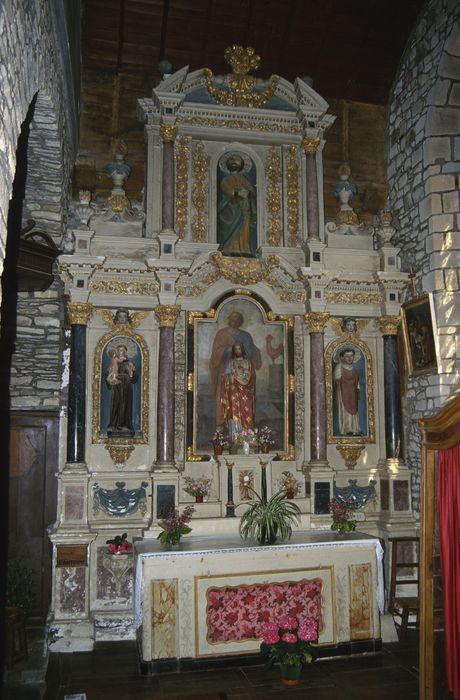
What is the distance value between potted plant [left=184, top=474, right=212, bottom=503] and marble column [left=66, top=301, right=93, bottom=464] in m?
1.24

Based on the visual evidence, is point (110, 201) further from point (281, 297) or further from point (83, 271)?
point (281, 297)

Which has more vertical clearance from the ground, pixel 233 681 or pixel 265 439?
pixel 265 439

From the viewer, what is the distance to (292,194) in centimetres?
840

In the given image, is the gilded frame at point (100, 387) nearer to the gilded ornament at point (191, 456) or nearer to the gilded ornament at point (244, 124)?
the gilded ornament at point (191, 456)

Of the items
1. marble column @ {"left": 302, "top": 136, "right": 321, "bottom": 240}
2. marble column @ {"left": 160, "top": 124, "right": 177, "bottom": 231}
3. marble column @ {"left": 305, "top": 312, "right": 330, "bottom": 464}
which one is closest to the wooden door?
marble column @ {"left": 160, "top": 124, "right": 177, "bottom": 231}

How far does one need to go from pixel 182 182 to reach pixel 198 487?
3832 mm

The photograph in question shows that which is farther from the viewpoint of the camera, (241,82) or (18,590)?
(241,82)

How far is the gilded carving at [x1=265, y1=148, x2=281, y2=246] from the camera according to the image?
8273 millimetres

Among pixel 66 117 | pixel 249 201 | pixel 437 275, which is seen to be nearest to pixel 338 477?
pixel 437 275

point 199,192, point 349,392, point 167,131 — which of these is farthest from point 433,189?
point 167,131

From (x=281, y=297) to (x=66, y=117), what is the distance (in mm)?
3301

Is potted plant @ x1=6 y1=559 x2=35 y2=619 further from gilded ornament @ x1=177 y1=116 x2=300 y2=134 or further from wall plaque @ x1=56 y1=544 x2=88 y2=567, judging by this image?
gilded ornament @ x1=177 y1=116 x2=300 y2=134

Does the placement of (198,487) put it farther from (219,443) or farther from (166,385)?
(166,385)

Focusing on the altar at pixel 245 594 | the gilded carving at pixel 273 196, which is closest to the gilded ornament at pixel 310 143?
the gilded carving at pixel 273 196
